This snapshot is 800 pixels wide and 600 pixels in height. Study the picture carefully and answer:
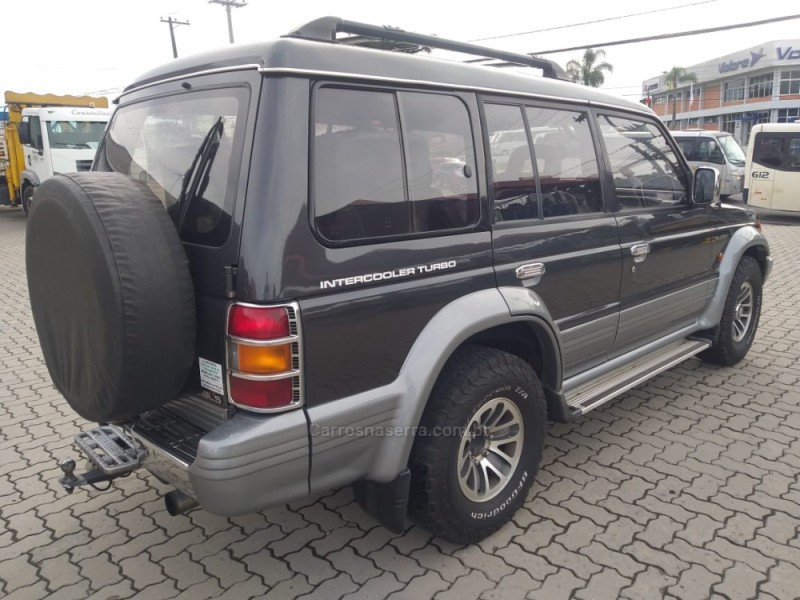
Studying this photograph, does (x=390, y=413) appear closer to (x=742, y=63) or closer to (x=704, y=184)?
(x=704, y=184)

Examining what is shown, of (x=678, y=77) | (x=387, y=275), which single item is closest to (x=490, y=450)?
(x=387, y=275)

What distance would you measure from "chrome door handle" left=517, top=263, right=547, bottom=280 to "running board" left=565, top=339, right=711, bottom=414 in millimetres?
750

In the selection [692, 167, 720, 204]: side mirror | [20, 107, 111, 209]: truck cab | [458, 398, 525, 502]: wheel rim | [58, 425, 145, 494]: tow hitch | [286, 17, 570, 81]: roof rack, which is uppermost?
[20, 107, 111, 209]: truck cab

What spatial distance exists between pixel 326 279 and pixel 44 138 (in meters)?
15.0

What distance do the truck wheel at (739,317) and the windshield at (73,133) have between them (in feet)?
45.9

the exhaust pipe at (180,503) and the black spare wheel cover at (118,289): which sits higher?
the black spare wheel cover at (118,289)

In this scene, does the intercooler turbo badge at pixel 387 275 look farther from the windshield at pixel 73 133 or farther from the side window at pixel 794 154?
Result: the side window at pixel 794 154

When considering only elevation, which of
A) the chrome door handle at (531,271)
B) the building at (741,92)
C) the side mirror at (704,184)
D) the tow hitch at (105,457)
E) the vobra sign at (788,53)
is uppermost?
the vobra sign at (788,53)

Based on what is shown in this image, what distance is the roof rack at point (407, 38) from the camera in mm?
2225

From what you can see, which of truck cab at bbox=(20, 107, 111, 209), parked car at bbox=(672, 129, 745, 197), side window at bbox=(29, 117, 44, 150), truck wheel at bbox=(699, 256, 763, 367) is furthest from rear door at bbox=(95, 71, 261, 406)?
parked car at bbox=(672, 129, 745, 197)

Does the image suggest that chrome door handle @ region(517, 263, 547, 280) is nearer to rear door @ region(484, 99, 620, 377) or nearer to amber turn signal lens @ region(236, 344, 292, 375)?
rear door @ region(484, 99, 620, 377)

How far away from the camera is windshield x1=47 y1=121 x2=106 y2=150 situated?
46.2ft

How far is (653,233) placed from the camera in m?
3.58

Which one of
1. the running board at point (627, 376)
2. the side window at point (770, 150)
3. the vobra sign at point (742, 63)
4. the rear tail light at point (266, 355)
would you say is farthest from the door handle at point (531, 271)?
the vobra sign at point (742, 63)
